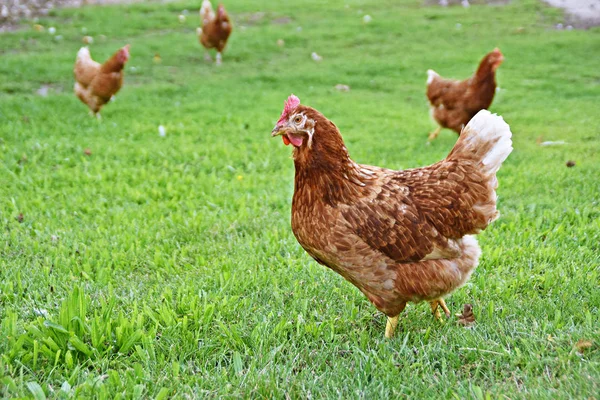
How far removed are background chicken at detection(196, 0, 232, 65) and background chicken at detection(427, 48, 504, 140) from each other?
6.75m

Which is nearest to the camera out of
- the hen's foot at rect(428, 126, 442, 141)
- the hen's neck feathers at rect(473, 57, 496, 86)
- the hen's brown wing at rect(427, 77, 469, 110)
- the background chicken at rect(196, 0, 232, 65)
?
the hen's neck feathers at rect(473, 57, 496, 86)

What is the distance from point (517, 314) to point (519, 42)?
12671mm

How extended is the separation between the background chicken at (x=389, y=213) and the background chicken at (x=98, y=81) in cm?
649

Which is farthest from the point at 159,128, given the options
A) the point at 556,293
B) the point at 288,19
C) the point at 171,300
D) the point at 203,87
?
the point at 288,19

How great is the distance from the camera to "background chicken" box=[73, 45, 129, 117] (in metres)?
8.73

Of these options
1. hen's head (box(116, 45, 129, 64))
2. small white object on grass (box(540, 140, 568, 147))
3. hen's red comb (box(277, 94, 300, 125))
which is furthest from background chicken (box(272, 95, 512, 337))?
hen's head (box(116, 45, 129, 64))

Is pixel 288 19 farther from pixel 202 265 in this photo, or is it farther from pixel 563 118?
pixel 202 265

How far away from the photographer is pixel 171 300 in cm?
347

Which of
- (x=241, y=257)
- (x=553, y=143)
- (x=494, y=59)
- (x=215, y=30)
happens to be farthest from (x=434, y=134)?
(x=215, y=30)

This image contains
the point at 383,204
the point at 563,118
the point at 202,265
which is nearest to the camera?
the point at 383,204

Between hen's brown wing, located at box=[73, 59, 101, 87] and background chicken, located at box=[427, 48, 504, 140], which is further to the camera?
hen's brown wing, located at box=[73, 59, 101, 87]

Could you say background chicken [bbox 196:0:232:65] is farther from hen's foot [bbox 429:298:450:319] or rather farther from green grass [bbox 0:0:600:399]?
hen's foot [bbox 429:298:450:319]

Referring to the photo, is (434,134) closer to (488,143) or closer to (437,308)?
(488,143)

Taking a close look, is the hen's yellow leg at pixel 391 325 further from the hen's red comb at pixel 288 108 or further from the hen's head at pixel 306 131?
the hen's red comb at pixel 288 108
